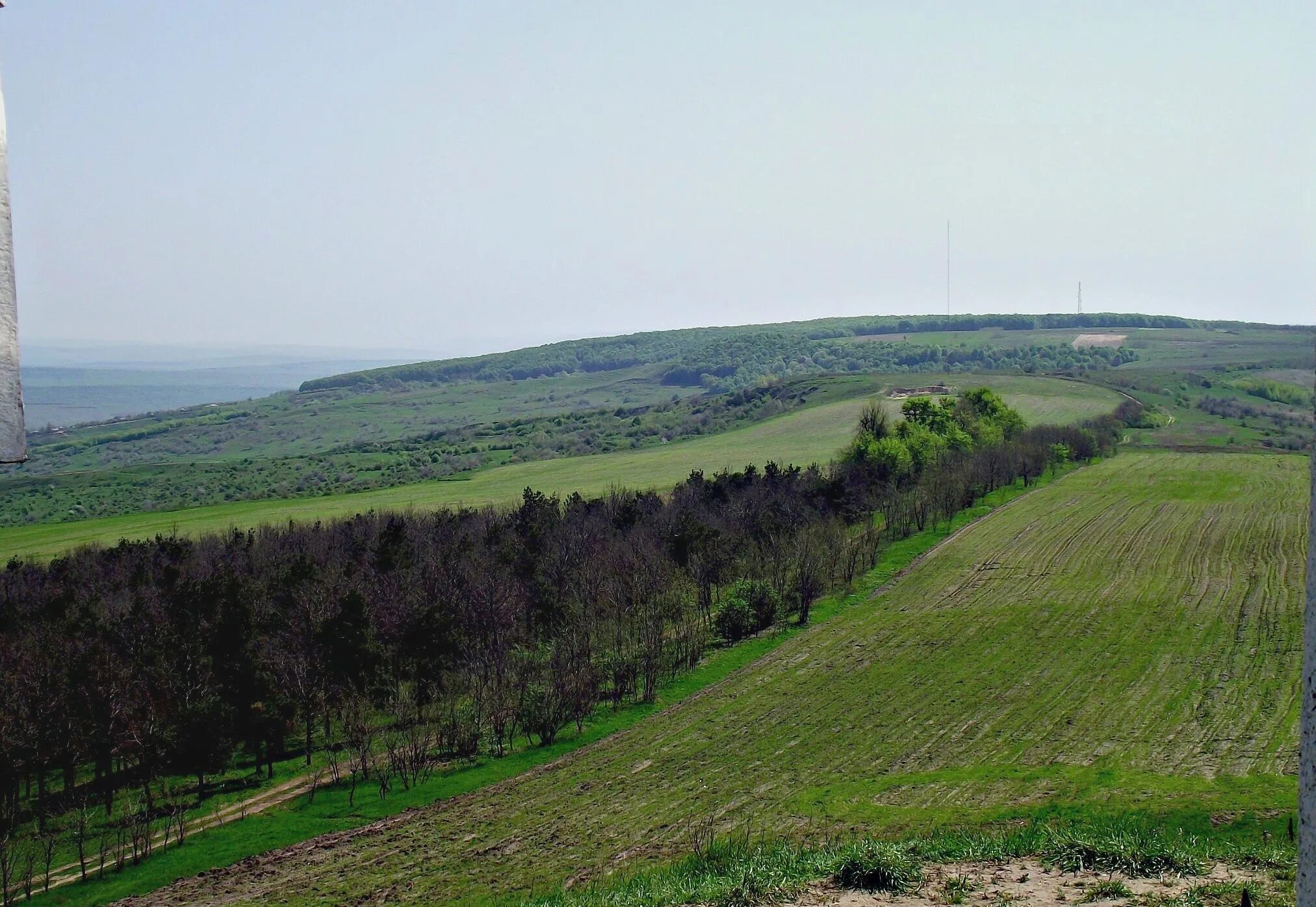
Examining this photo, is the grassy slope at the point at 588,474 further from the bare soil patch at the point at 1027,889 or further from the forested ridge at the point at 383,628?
the bare soil patch at the point at 1027,889

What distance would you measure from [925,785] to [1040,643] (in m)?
21.4

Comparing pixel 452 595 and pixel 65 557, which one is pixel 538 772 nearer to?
pixel 452 595

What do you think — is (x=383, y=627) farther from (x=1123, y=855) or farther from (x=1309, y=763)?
(x=1309, y=763)

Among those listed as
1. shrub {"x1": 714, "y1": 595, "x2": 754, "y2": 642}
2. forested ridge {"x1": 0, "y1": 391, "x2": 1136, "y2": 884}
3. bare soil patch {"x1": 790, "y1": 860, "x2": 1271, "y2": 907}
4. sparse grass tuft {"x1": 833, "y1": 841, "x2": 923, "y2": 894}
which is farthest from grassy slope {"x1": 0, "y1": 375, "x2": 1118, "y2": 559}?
bare soil patch {"x1": 790, "y1": 860, "x2": 1271, "y2": 907}

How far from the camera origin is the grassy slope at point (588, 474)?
326 ft

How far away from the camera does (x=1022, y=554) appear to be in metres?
70.6

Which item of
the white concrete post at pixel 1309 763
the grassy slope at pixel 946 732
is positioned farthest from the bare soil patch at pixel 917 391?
the white concrete post at pixel 1309 763

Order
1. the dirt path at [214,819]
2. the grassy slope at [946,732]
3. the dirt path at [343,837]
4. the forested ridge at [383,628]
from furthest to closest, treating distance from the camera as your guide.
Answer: the forested ridge at [383,628] < the dirt path at [214,819] < the dirt path at [343,837] < the grassy slope at [946,732]

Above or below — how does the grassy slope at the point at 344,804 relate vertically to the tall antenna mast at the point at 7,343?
below

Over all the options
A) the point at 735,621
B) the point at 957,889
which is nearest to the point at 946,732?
the point at 735,621

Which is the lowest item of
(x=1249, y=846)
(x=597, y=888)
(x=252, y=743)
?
(x=252, y=743)

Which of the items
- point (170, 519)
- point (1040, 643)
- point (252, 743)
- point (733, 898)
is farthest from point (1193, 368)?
point (733, 898)

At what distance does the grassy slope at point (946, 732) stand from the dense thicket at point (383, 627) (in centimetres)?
489

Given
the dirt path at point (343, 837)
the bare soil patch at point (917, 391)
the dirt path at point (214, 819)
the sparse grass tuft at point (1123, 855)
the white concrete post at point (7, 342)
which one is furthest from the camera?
the bare soil patch at point (917, 391)
